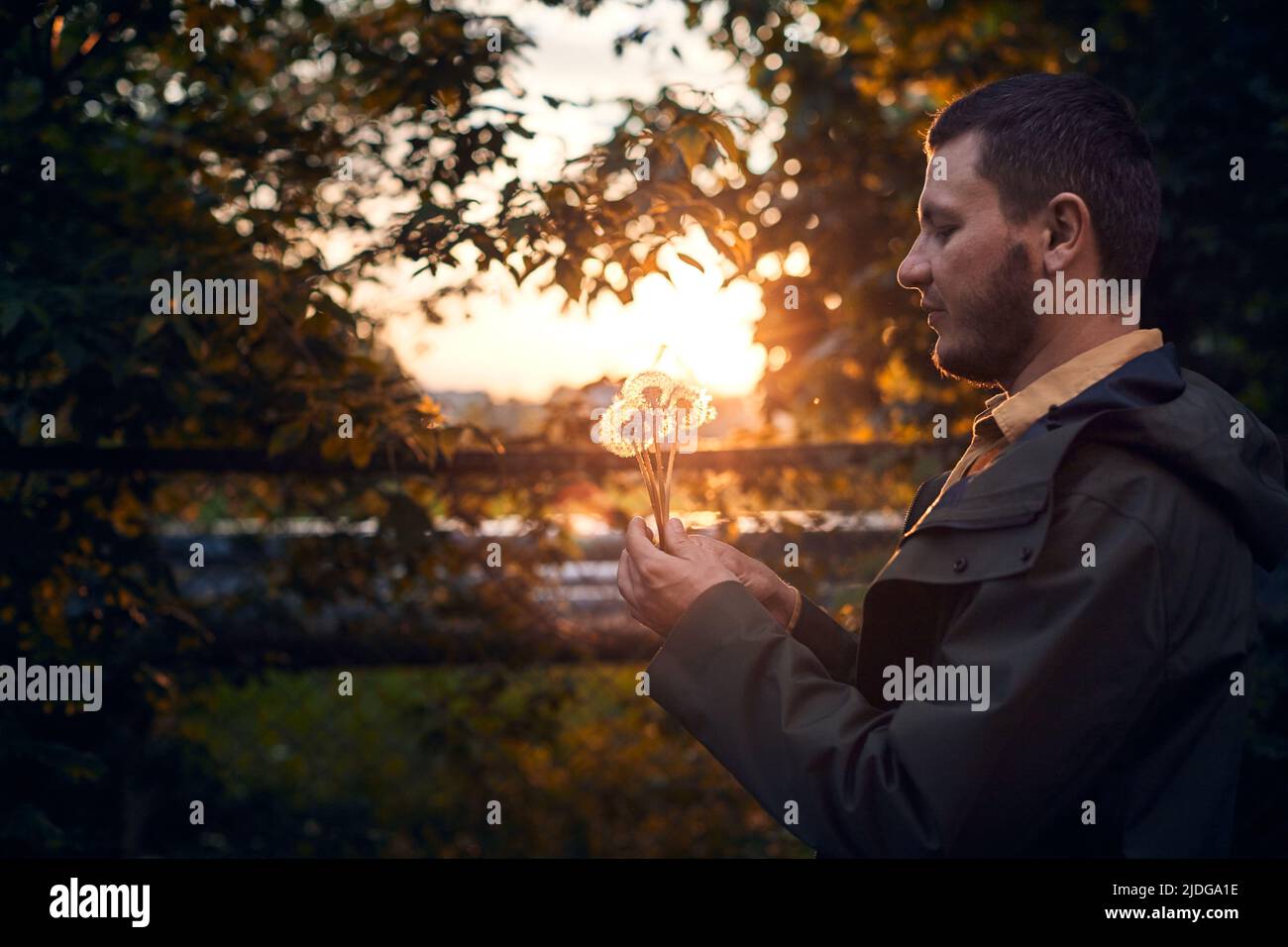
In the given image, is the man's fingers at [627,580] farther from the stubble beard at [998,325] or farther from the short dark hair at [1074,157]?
the short dark hair at [1074,157]

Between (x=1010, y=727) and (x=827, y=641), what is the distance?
2.33ft

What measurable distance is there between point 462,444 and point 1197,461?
229cm

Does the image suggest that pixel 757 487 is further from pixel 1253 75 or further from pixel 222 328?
pixel 1253 75

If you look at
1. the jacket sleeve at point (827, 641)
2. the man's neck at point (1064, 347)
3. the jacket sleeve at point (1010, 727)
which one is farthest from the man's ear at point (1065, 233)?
the jacket sleeve at point (827, 641)

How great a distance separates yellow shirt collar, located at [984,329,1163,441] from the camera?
1.53 m

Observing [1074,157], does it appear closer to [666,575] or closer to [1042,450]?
[1042,450]

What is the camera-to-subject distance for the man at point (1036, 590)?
1274 millimetres

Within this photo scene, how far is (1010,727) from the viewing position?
1.26m

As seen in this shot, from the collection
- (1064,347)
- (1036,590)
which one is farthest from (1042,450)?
(1064,347)

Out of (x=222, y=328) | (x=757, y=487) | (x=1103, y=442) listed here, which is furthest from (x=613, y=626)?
(x=1103, y=442)

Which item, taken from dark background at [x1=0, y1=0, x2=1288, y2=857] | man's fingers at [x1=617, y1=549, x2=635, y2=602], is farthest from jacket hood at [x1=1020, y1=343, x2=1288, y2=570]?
dark background at [x1=0, y1=0, x2=1288, y2=857]

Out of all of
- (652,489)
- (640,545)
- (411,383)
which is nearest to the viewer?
(640,545)
